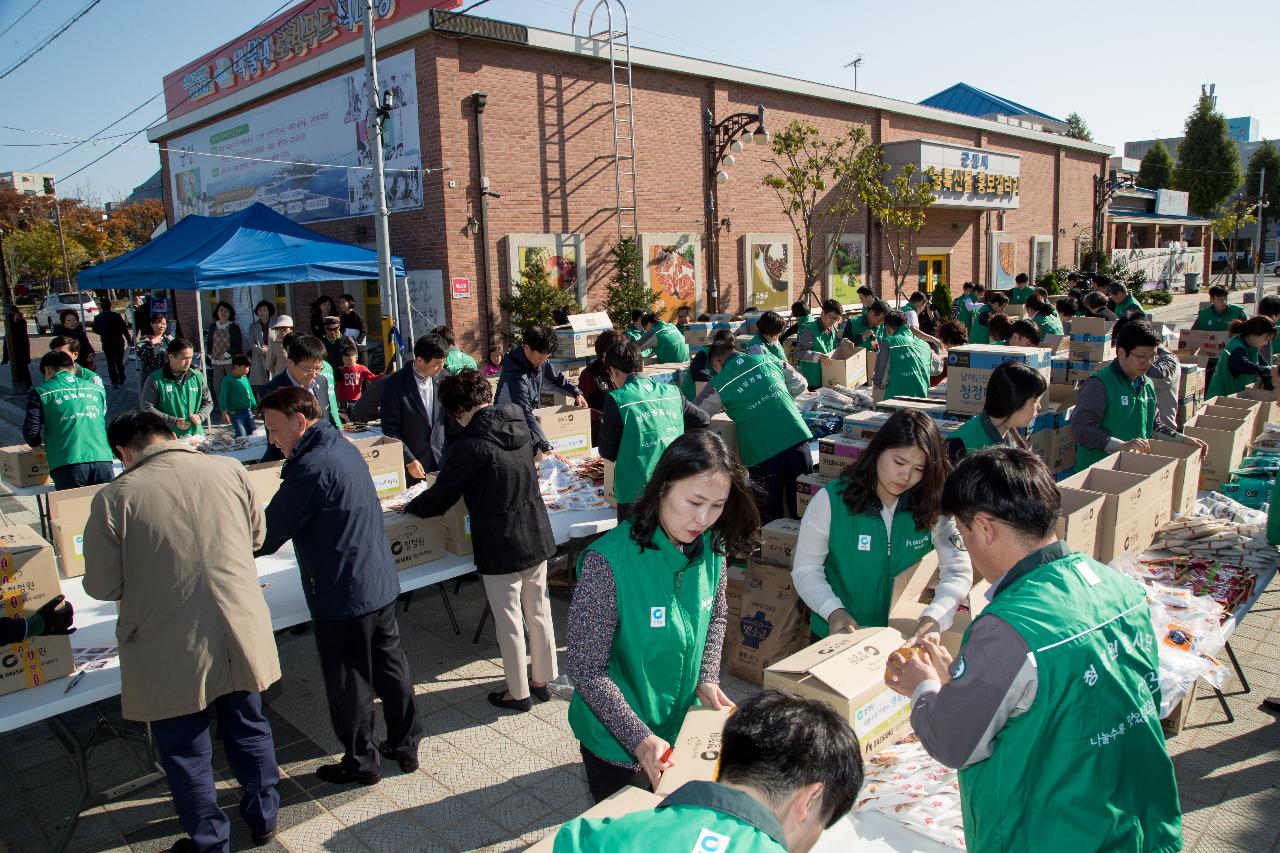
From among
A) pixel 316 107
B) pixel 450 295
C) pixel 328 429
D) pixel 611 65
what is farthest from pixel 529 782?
pixel 316 107

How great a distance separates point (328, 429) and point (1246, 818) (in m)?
4.32

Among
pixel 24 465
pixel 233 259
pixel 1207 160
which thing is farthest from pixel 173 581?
pixel 1207 160

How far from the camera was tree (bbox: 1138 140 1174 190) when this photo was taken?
51.4 meters

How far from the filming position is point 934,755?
1951 mm

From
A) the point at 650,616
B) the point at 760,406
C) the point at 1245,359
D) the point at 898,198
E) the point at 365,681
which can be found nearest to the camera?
the point at 650,616

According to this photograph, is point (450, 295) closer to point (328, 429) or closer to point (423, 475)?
point (423, 475)

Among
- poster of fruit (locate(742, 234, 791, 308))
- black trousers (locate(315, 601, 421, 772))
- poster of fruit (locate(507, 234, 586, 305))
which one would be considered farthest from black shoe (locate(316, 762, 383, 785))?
poster of fruit (locate(742, 234, 791, 308))

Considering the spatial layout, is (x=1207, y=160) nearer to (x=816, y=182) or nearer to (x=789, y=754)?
(x=816, y=182)

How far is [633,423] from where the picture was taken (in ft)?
16.3

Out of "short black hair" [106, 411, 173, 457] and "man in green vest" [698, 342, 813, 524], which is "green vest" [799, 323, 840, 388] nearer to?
"man in green vest" [698, 342, 813, 524]

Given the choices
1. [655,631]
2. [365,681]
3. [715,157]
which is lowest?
[365,681]

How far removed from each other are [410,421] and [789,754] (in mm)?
5107

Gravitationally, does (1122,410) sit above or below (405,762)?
above

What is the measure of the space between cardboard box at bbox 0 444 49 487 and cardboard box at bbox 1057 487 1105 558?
23.2 feet
